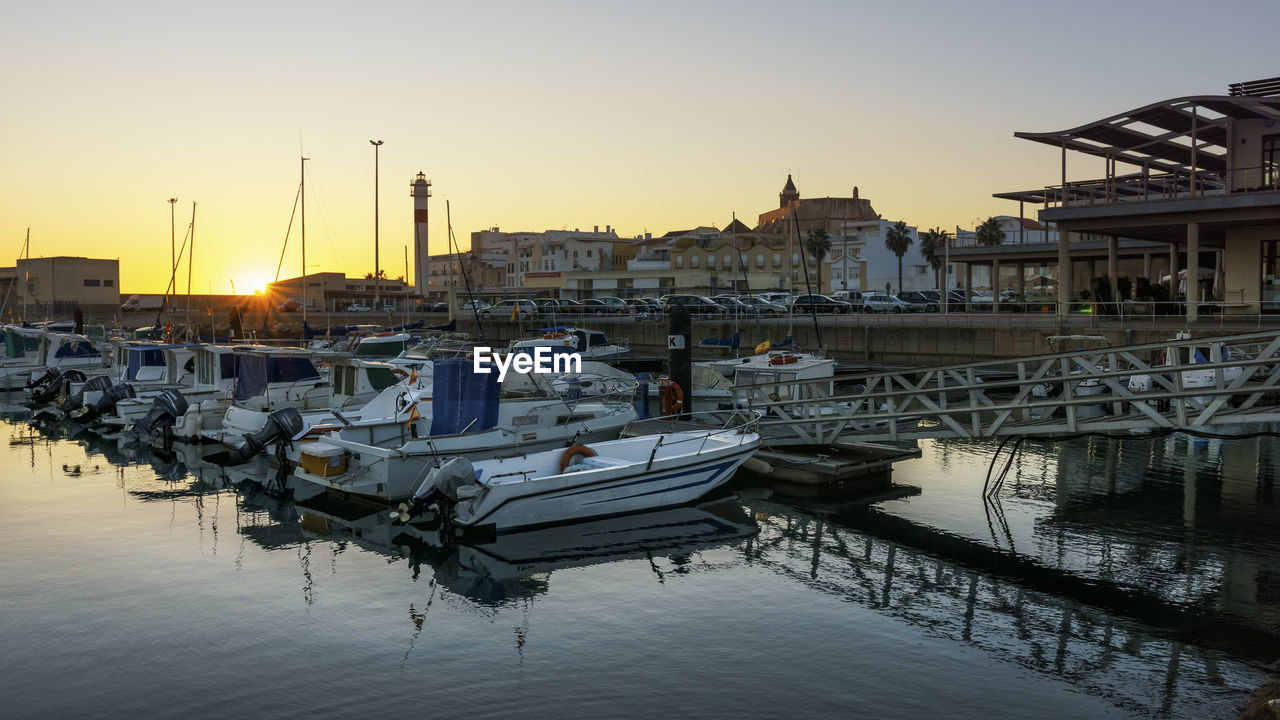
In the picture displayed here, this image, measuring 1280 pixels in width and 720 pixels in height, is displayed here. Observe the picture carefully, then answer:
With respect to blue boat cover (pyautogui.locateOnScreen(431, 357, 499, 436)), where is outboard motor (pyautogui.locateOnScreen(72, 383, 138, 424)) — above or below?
below

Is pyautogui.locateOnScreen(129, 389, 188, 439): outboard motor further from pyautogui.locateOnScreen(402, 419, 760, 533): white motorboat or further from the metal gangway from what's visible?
the metal gangway

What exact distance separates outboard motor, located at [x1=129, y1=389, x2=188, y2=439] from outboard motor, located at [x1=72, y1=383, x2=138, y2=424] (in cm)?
368

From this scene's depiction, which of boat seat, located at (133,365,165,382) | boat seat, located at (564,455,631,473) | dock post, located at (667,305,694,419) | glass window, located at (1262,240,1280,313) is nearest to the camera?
boat seat, located at (564,455,631,473)

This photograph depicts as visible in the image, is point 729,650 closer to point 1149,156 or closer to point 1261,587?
point 1261,587

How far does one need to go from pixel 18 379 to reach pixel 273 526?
1372 inches

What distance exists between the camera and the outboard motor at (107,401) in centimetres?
3081

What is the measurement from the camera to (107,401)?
31.2m

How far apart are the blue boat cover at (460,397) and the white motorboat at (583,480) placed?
1.97m

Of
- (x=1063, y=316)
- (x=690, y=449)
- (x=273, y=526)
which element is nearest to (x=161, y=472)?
(x=273, y=526)

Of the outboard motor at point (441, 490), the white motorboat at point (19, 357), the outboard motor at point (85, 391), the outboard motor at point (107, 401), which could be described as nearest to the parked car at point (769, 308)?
the outboard motor at point (85, 391)

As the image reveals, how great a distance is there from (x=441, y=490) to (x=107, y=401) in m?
20.4

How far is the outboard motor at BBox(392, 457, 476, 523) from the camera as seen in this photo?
53.8 feet

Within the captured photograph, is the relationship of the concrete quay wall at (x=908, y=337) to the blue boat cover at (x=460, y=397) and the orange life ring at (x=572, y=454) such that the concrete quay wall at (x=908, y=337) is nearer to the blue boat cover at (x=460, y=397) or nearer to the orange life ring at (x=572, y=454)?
the blue boat cover at (x=460, y=397)

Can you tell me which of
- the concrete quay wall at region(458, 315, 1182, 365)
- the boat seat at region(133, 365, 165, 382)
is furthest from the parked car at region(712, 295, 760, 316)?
the boat seat at region(133, 365, 165, 382)
